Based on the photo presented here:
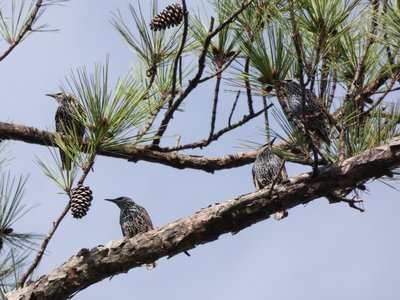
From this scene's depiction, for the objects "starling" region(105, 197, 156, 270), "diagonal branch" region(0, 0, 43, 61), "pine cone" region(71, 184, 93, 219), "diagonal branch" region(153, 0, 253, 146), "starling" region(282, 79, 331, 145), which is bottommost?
"pine cone" region(71, 184, 93, 219)

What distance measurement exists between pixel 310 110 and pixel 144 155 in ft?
2.46

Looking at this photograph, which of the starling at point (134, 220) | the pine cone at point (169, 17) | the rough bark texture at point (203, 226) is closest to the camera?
the rough bark texture at point (203, 226)

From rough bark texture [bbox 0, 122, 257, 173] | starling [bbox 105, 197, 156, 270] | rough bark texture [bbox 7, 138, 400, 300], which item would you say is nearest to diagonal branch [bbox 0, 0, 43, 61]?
rough bark texture [bbox 0, 122, 257, 173]

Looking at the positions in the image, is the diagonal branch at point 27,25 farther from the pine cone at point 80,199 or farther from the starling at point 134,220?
the starling at point 134,220

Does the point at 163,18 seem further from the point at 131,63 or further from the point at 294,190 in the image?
the point at 294,190

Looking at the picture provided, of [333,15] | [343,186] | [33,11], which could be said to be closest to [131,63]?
[33,11]

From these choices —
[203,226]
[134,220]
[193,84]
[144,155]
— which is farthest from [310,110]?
[134,220]

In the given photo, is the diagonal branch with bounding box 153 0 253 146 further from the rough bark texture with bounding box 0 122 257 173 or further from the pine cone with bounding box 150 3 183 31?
the pine cone with bounding box 150 3 183 31

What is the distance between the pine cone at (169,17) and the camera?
102 inches

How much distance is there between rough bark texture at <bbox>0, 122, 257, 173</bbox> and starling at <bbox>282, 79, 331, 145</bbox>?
547mm

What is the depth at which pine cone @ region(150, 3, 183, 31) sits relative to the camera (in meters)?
2.59

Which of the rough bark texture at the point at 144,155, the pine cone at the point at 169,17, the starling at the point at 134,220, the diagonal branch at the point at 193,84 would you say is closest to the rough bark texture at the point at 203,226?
the diagonal branch at the point at 193,84

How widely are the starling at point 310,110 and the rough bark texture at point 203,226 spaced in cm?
24

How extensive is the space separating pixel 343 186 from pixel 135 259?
703 mm
